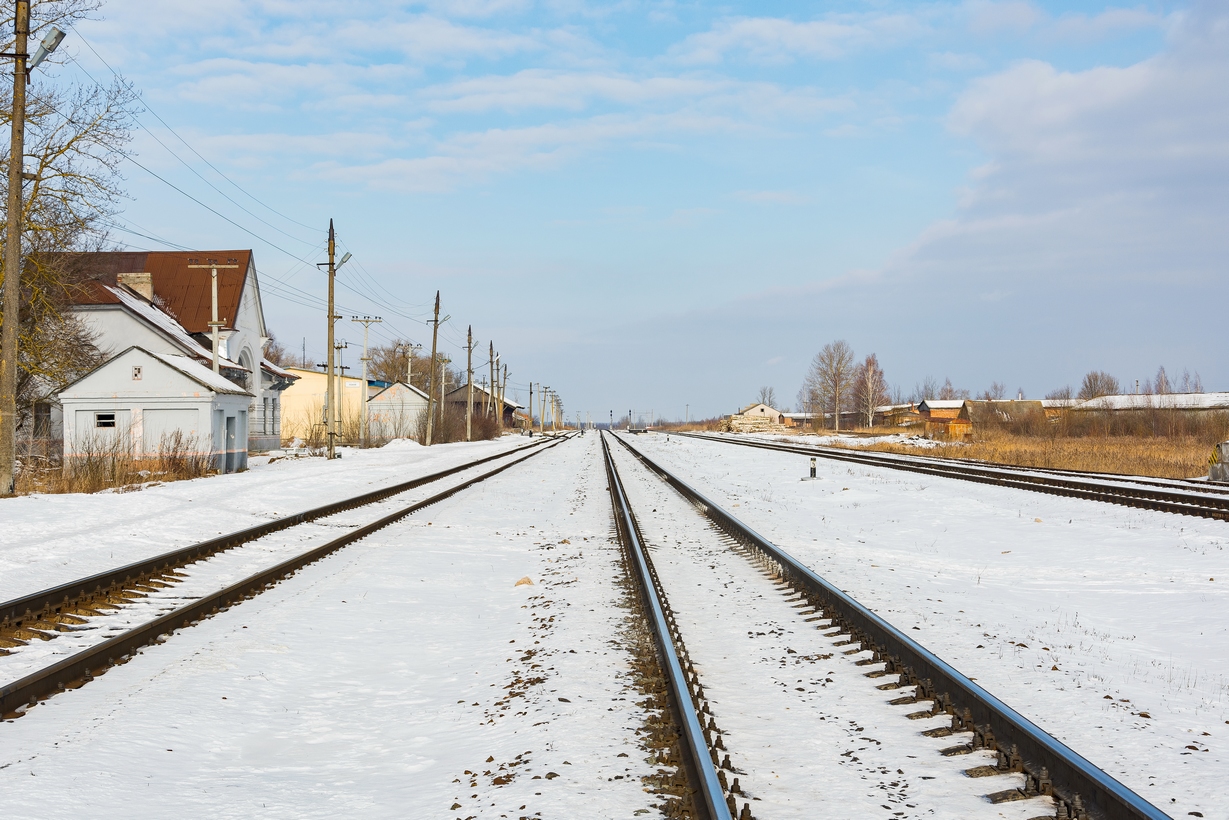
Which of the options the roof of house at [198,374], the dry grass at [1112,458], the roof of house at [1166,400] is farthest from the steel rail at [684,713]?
the roof of house at [1166,400]

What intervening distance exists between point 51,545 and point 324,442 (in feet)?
130

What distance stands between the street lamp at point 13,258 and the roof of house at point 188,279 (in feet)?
90.2

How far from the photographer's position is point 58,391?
27219mm

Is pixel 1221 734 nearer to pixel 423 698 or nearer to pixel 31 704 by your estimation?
pixel 423 698

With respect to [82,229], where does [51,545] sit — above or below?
below

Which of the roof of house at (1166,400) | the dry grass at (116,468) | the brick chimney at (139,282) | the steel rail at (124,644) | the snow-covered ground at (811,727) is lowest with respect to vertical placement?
the snow-covered ground at (811,727)

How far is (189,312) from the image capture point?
46594mm

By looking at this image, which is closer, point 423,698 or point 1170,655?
point 423,698

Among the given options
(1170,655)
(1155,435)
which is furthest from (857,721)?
(1155,435)

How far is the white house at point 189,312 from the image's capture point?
38031 millimetres

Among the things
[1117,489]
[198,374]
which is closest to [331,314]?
[198,374]

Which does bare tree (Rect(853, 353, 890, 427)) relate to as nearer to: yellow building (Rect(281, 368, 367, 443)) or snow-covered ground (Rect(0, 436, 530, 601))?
yellow building (Rect(281, 368, 367, 443))

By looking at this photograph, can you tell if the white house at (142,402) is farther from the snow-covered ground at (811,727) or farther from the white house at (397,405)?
the white house at (397,405)

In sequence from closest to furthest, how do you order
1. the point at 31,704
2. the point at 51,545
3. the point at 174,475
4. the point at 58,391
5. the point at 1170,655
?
the point at 31,704
the point at 1170,655
the point at 51,545
the point at 174,475
the point at 58,391
